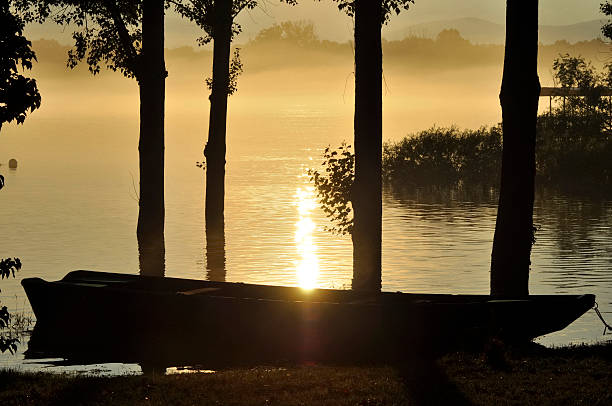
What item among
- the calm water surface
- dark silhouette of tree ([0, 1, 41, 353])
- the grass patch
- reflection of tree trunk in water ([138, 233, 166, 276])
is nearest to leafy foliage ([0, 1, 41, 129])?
dark silhouette of tree ([0, 1, 41, 353])

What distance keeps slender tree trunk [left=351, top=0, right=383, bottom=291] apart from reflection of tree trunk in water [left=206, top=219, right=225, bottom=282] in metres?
11.0

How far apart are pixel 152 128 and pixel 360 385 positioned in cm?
1174

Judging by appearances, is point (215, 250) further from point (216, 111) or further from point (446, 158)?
point (446, 158)

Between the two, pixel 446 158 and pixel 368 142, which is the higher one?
pixel 446 158

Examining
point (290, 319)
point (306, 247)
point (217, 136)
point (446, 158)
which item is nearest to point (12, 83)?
point (290, 319)

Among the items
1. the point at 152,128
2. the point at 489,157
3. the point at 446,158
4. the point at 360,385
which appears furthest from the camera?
the point at 446,158

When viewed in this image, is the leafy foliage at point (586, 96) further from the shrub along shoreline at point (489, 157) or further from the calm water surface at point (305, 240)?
the calm water surface at point (305, 240)

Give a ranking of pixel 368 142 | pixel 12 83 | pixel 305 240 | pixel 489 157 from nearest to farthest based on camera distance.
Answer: pixel 12 83
pixel 368 142
pixel 305 240
pixel 489 157

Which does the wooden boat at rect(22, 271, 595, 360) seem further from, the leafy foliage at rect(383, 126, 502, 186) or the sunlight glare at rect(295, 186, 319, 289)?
the leafy foliage at rect(383, 126, 502, 186)

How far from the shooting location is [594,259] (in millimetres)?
42562

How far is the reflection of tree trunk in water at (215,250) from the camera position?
31.7 metres

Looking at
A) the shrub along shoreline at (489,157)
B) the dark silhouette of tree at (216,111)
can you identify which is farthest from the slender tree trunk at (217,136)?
the shrub along shoreline at (489,157)

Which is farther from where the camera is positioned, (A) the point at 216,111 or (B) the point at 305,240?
(B) the point at 305,240

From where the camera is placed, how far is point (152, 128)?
24.2 m
